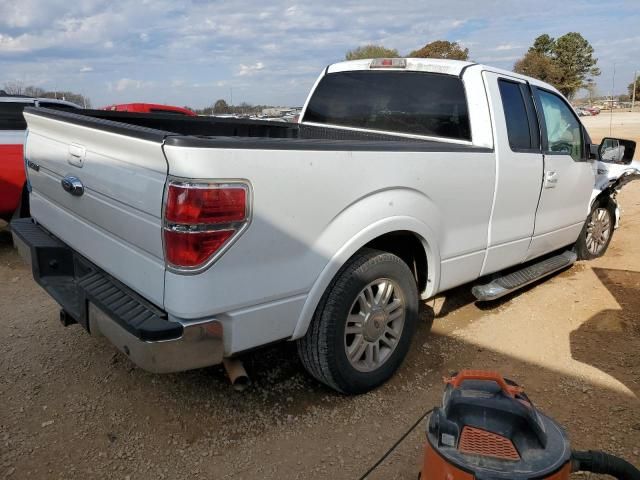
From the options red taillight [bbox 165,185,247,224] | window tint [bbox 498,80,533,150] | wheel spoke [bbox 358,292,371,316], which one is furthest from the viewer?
window tint [bbox 498,80,533,150]

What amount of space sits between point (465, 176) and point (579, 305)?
7.22 ft

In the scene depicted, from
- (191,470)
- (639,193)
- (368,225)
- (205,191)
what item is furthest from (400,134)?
(639,193)

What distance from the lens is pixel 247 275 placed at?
238 centimetres

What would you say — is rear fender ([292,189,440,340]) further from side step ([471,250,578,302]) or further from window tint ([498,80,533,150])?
window tint ([498,80,533,150])

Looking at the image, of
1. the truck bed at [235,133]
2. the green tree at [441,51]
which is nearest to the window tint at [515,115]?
the truck bed at [235,133]

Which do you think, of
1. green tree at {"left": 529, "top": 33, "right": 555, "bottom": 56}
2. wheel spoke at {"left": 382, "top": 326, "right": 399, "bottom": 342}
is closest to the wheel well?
wheel spoke at {"left": 382, "top": 326, "right": 399, "bottom": 342}

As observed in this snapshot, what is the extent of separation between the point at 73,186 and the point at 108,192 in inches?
15.8

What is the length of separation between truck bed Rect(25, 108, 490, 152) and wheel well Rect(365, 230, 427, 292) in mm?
578

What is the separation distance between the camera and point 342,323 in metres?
2.89

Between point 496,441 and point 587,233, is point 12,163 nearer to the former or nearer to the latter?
point 496,441

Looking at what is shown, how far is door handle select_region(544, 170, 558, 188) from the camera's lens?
429 cm

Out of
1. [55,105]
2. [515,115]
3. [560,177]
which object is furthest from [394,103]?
[55,105]

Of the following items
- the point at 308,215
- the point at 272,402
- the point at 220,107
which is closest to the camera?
the point at 308,215

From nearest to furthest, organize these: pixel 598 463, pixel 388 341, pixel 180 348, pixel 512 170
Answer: pixel 598 463
pixel 180 348
pixel 388 341
pixel 512 170
